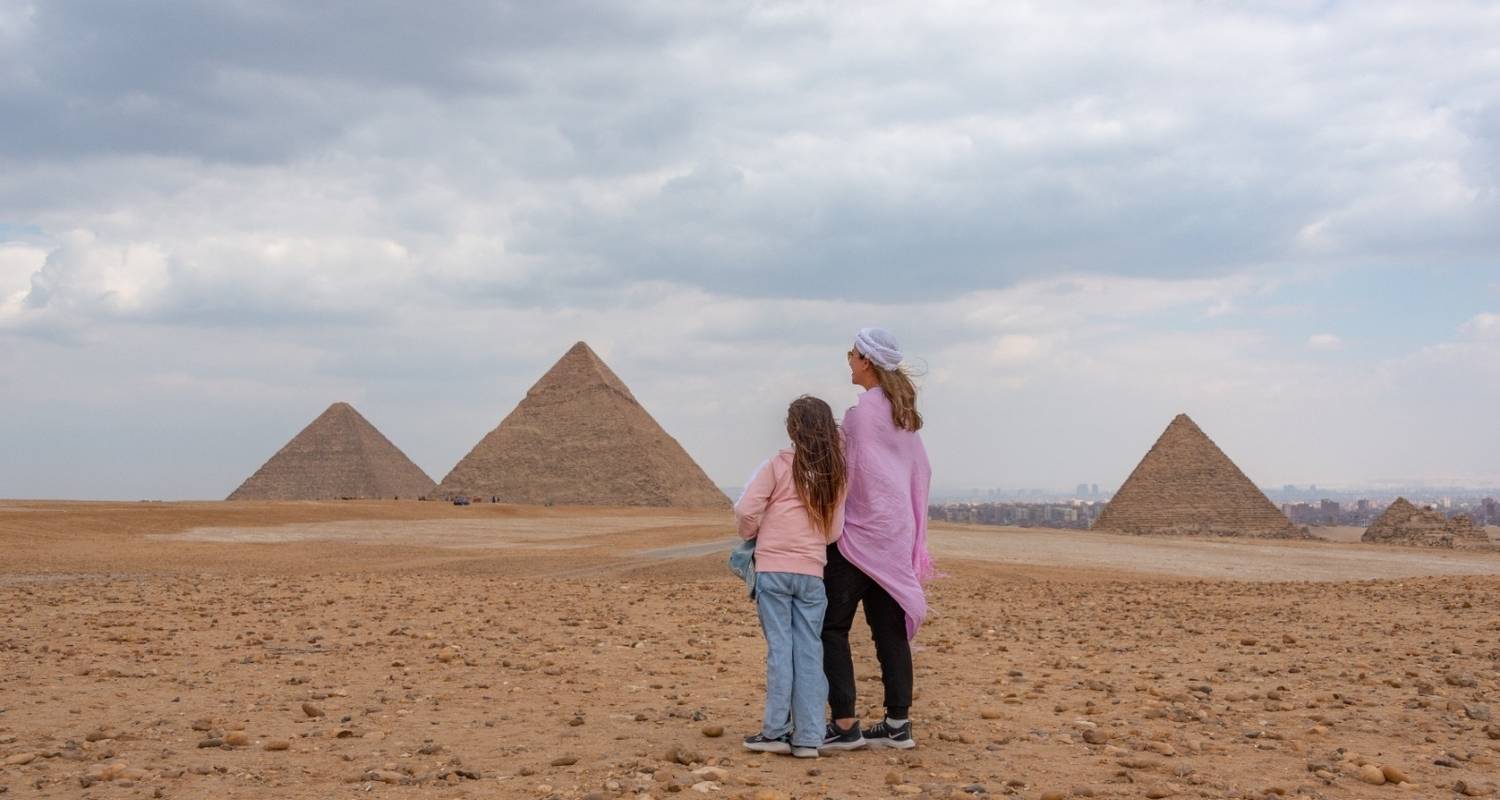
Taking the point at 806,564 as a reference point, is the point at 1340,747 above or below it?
below

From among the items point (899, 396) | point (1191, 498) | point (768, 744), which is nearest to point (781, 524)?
point (899, 396)

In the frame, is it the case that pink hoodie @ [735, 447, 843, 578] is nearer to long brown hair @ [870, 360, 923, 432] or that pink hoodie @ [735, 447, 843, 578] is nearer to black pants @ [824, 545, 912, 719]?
black pants @ [824, 545, 912, 719]

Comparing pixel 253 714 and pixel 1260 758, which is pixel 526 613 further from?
pixel 1260 758

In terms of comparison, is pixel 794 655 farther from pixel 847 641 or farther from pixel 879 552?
pixel 879 552

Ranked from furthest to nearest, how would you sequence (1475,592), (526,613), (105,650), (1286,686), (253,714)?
1. (1475,592)
2. (526,613)
3. (105,650)
4. (1286,686)
5. (253,714)

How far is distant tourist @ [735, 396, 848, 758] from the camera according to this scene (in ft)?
16.9

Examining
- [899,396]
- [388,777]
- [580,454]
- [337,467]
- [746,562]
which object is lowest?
[388,777]

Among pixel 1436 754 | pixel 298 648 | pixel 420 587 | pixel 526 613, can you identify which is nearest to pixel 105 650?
pixel 298 648

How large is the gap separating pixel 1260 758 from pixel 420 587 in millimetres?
10213

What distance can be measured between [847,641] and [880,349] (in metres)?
1.29

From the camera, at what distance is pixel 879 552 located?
17.3ft

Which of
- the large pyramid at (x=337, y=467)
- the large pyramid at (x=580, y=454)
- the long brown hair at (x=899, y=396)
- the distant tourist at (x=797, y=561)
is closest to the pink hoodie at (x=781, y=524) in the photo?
the distant tourist at (x=797, y=561)

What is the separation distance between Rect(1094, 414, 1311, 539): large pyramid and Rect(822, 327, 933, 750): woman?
50658 millimetres

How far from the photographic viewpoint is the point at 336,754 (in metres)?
5.14
